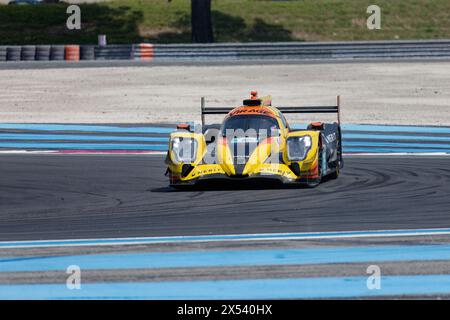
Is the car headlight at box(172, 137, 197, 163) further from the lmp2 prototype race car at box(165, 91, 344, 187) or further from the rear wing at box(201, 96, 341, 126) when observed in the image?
the rear wing at box(201, 96, 341, 126)

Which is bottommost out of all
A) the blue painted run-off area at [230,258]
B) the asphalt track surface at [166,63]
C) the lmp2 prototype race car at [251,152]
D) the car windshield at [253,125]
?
the asphalt track surface at [166,63]

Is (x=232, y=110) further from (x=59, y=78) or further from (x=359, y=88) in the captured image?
(x=59, y=78)

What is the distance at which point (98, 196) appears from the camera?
1347 cm

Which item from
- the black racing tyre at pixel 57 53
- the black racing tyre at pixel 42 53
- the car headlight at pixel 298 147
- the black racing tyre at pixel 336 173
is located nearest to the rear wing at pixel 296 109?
the black racing tyre at pixel 336 173

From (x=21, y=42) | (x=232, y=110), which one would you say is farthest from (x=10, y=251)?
(x=21, y=42)

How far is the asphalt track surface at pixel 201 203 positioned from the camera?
440 inches

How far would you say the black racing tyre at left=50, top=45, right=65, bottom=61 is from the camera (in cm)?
3907

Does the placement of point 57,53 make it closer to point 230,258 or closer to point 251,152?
point 251,152

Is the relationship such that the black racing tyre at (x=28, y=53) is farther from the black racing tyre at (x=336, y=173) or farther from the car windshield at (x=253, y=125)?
the car windshield at (x=253, y=125)

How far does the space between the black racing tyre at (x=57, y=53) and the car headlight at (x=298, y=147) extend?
1026 inches

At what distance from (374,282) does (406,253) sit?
127 cm

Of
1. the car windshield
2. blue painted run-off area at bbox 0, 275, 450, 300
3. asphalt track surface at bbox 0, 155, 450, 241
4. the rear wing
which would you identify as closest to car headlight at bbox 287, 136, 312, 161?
the car windshield

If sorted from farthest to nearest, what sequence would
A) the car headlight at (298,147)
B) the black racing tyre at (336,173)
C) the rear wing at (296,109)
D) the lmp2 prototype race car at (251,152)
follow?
1. the rear wing at (296,109)
2. the black racing tyre at (336,173)
3. the car headlight at (298,147)
4. the lmp2 prototype race car at (251,152)
